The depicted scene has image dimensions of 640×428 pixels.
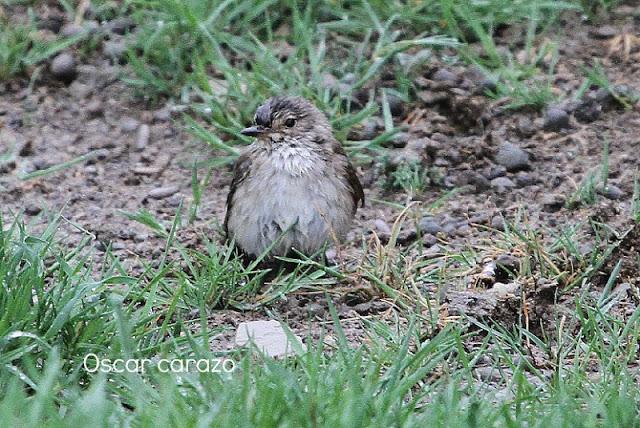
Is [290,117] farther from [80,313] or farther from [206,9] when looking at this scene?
[80,313]

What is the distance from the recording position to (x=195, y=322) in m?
5.25

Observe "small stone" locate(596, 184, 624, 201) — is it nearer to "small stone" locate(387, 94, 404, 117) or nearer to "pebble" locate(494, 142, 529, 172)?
"pebble" locate(494, 142, 529, 172)

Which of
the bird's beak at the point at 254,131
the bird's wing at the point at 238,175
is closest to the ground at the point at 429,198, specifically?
the bird's wing at the point at 238,175

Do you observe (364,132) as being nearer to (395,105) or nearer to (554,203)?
(395,105)

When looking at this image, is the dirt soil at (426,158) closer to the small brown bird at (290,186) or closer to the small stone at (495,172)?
the small stone at (495,172)

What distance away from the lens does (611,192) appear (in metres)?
6.62

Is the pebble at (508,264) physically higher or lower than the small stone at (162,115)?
lower

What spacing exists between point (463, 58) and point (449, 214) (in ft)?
4.49

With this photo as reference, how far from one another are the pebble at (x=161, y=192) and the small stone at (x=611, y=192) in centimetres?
234

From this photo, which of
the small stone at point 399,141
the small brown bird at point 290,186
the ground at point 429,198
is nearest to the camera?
the ground at point 429,198

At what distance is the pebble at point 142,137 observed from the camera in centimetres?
750

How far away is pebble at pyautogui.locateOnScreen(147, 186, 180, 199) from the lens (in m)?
7.00

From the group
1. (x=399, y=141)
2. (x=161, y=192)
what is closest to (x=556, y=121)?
(x=399, y=141)

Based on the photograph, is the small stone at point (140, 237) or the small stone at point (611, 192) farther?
the small stone at point (611, 192)
